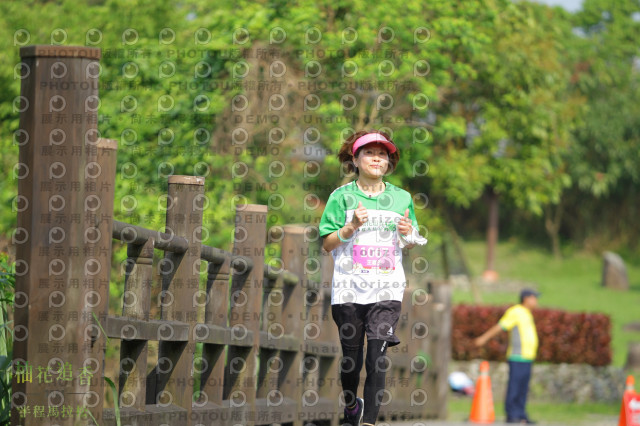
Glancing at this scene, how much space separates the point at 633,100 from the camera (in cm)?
4647

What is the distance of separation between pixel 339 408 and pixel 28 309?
16.3 ft

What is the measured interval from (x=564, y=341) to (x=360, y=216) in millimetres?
16706

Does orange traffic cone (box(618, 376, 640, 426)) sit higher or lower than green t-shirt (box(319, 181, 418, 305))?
lower

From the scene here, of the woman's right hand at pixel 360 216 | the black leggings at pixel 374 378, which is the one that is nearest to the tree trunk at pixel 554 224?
the black leggings at pixel 374 378

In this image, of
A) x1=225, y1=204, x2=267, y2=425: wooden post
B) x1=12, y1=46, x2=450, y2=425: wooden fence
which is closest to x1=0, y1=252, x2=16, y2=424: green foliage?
x1=12, y1=46, x2=450, y2=425: wooden fence

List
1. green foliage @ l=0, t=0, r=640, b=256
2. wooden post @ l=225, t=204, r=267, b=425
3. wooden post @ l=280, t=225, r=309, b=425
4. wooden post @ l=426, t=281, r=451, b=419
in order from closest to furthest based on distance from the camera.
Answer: wooden post @ l=225, t=204, r=267, b=425 < wooden post @ l=280, t=225, r=309, b=425 < green foliage @ l=0, t=0, r=640, b=256 < wooden post @ l=426, t=281, r=451, b=419

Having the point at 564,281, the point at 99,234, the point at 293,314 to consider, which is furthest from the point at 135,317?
the point at 564,281

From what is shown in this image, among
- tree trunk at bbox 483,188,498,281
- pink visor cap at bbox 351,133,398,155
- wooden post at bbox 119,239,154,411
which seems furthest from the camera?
tree trunk at bbox 483,188,498,281

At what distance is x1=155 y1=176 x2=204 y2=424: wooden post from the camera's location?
203 inches

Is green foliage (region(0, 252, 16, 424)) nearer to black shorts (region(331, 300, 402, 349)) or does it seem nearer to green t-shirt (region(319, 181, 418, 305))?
green t-shirt (region(319, 181, 418, 305))

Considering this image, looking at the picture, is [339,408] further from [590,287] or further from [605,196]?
[605,196]

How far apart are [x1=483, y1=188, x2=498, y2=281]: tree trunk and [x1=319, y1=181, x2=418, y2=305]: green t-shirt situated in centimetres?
3396

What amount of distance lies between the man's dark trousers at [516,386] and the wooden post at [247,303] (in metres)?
7.37

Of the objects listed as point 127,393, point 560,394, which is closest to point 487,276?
point 560,394
